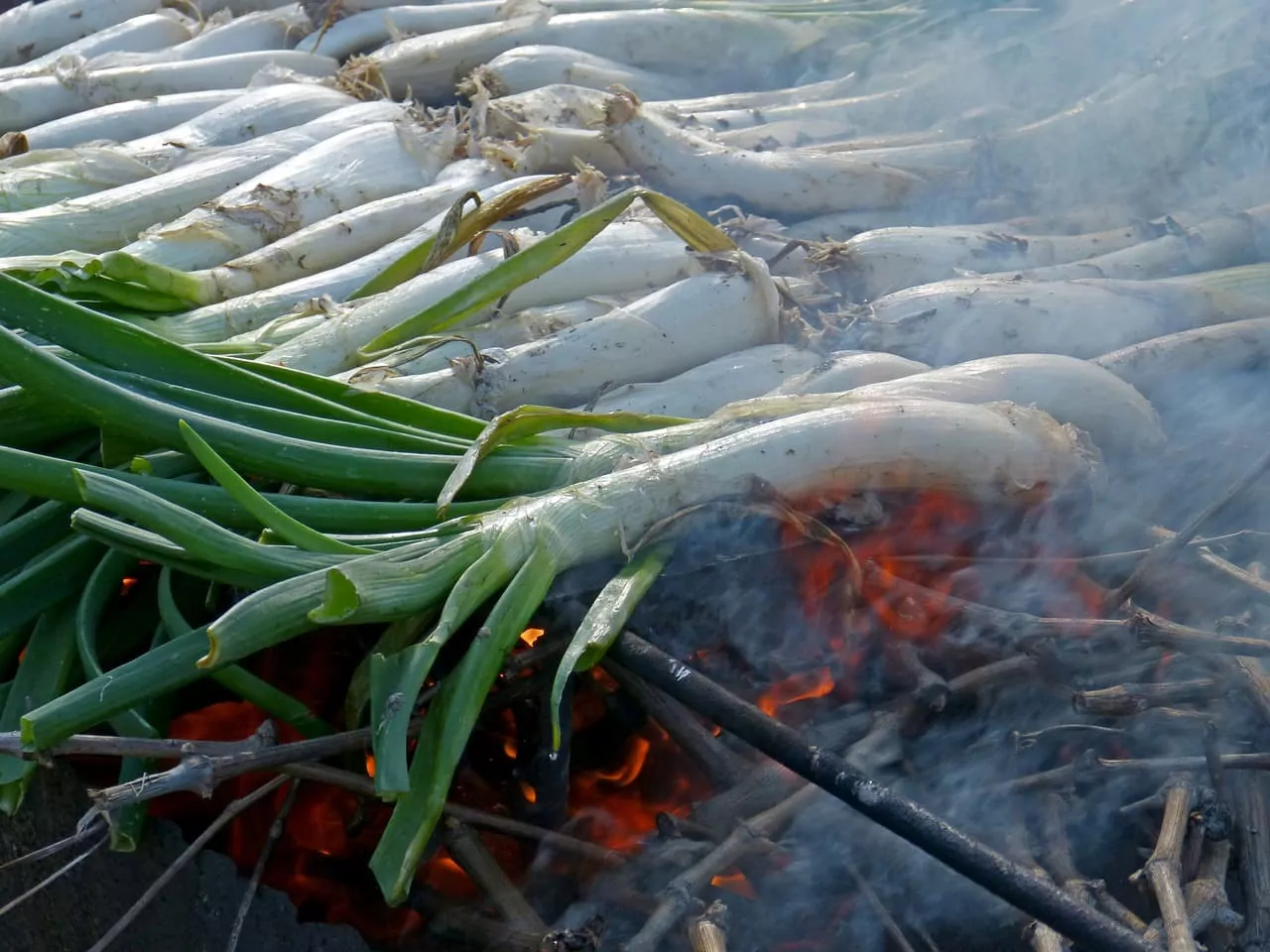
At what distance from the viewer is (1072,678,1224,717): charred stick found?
1898 mm

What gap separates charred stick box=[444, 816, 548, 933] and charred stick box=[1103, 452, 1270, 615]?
106 centimetres

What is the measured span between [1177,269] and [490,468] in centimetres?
182

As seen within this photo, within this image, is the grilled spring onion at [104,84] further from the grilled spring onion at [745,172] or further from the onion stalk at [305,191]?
the grilled spring onion at [745,172]

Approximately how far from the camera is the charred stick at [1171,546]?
194 centimetres

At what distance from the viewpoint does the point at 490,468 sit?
202 cm

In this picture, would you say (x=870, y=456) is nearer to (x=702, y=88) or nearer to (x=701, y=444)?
(x=701, y=444)

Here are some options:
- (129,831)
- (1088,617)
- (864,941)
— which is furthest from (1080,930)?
(129,831)

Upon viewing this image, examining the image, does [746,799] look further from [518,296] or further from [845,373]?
[518,296]

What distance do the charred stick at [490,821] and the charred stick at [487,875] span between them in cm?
2

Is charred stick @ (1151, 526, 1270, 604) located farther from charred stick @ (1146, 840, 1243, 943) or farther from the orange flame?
the orange flame

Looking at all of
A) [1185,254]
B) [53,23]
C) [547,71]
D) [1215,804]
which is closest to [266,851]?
[1215,804]

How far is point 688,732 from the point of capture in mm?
1918

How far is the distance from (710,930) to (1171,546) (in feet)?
3.10

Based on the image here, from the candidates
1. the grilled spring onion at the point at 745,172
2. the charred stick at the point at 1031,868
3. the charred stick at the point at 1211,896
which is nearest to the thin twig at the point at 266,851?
the charred stick at the point at 1031,868
